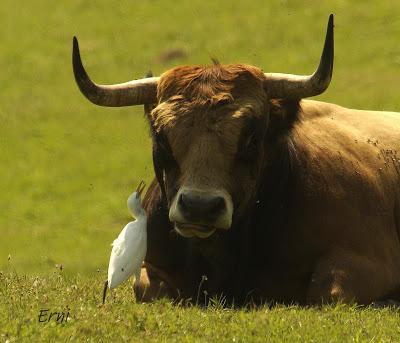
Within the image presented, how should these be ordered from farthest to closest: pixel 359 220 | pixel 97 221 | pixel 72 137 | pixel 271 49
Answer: pixel 271 49 < pixel 72 137 < pixel 97 221 < pixel 359 220

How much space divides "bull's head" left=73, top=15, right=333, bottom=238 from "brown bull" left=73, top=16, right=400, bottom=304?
11 millimetres

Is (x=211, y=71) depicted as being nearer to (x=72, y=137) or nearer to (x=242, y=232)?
(x=242, y=232)

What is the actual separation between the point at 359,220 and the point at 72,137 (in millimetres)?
29458

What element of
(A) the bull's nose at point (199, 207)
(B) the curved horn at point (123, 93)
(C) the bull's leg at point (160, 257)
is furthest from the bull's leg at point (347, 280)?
(B) the curved horn at point (123, 93)

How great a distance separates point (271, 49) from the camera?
48156 millimetres

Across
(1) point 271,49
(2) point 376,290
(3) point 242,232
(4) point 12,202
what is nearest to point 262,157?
(3) point 242,232

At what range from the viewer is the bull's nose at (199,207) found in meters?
11.5

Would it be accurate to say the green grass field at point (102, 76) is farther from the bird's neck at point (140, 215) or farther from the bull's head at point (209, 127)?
the bull's head at point (209, 127)

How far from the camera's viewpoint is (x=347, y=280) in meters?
12.7

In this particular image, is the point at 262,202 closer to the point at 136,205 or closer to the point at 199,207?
the point at 136,205

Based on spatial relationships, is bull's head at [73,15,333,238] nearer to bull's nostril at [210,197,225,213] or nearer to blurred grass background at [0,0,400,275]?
bull's nostril at [210,197,225,213]

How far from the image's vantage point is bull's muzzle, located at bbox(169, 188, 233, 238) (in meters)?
11.5

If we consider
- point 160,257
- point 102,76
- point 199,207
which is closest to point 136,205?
point 160,257

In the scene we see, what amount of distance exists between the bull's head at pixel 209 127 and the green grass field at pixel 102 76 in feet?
37.3
